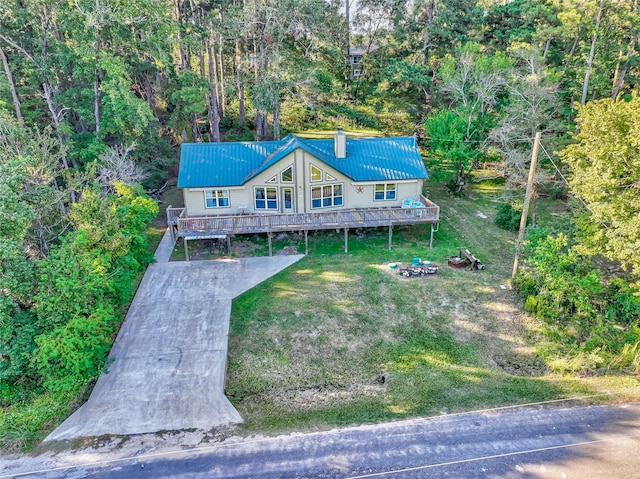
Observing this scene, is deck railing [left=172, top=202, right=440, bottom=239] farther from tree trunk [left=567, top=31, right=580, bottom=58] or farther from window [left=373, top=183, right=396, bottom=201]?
tree trunk [left=567, top=31, right=580, bottom=58]

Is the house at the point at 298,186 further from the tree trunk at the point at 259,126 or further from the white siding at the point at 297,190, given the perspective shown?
the tree trunk at the point at 259,126

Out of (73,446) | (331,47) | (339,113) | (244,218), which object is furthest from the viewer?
(339,113)

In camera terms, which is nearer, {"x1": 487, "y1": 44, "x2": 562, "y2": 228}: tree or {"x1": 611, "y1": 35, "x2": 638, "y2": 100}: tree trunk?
{"x1": 487, "y1": 44, "x2": 562, "y2": 228}: tree

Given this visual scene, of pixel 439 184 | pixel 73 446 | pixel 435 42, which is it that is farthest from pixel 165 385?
pixel 435 42

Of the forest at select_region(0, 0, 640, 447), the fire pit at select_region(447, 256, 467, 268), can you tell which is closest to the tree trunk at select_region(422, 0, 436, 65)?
the forest at select_region(0, 0, 640, 447)

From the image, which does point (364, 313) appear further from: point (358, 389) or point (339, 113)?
point (339, 113)

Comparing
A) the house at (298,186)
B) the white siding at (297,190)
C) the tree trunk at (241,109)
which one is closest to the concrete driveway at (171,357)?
the house at (298,186)
